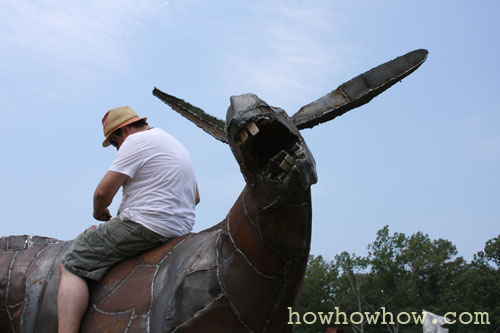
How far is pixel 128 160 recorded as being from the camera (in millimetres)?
3727

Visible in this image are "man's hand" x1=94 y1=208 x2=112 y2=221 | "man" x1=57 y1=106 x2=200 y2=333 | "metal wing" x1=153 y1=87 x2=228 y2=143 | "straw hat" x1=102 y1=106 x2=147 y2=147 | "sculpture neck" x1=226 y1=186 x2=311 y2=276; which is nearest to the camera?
"sculpture neck" x1=226 y1=186 x2=311 y2=276

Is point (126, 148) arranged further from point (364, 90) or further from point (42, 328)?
point (364, 90)

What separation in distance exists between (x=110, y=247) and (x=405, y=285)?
43073mm

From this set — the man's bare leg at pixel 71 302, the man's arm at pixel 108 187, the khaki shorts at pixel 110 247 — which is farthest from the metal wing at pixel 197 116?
the man's bare leg at pixel 71 302

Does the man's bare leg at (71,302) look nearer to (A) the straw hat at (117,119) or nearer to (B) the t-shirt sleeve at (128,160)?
(B) the t-shirt sleeve at (128,160)

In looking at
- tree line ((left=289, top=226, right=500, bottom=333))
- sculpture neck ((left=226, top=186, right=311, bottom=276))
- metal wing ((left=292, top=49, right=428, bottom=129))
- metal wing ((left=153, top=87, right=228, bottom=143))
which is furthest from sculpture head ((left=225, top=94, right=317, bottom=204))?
tree line ((left=289, top=226, right=500, bottom=333))

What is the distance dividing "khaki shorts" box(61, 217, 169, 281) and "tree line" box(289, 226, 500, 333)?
3692 cm

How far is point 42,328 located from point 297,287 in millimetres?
1844

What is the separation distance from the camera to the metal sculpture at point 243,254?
2.53 metres

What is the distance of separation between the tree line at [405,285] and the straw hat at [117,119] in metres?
36.7

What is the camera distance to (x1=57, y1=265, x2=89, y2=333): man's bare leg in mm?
3537

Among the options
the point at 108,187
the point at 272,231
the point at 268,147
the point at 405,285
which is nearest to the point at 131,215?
the point at 108,187

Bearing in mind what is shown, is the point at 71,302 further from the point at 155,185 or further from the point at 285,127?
the point at 285,127

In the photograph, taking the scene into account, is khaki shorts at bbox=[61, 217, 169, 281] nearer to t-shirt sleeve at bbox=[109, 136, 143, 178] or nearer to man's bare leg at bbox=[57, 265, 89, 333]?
man's bare leg at bbox=[57, 265, 89, 333]
